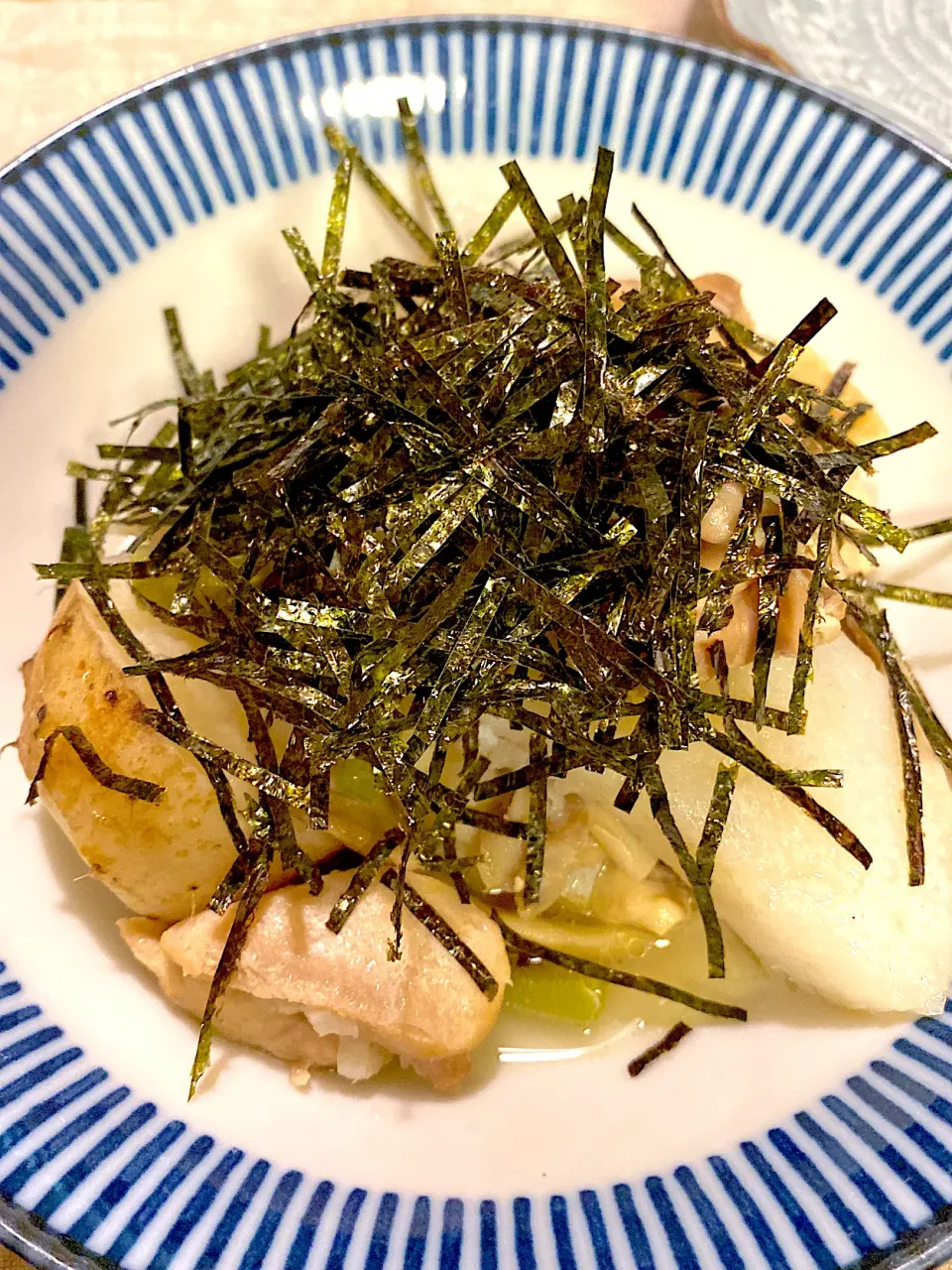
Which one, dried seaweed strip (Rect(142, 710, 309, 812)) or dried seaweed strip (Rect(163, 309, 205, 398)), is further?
dried seaweed strip (Rect(163, 309, 205, 398))

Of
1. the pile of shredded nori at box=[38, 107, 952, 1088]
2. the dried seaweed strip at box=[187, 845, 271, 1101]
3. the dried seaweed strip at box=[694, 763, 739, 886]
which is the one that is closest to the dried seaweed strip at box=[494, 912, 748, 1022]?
the pile of shredded nori at box=[38, 107, 952, 1088]

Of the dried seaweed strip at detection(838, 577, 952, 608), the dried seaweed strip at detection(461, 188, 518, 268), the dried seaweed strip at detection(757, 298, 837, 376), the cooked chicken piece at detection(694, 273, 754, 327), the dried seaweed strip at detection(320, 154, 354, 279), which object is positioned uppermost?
the dried seaweed strip at detection(320, 154, 354, 279)

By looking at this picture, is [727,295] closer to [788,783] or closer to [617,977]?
[788,783]

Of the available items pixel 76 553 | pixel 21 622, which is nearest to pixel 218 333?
pixel 76 553

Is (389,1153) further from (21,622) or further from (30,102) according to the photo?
(30,102)

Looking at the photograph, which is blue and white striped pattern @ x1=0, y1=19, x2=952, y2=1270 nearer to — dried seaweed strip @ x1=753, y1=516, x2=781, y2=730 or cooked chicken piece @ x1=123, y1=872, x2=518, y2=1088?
cooked chicken piece @ x1=123, y1=872, x2=518, y2=1088

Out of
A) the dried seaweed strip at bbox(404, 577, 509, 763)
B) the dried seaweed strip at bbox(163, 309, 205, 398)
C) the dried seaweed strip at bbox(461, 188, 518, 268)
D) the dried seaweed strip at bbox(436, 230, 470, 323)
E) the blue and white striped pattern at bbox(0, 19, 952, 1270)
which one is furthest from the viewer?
the dried seaweed strip at bbox(163, 309, 205, 398)

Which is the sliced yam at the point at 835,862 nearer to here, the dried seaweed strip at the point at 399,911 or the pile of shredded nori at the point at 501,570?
the pile of shredded nori at the point at 501,570
